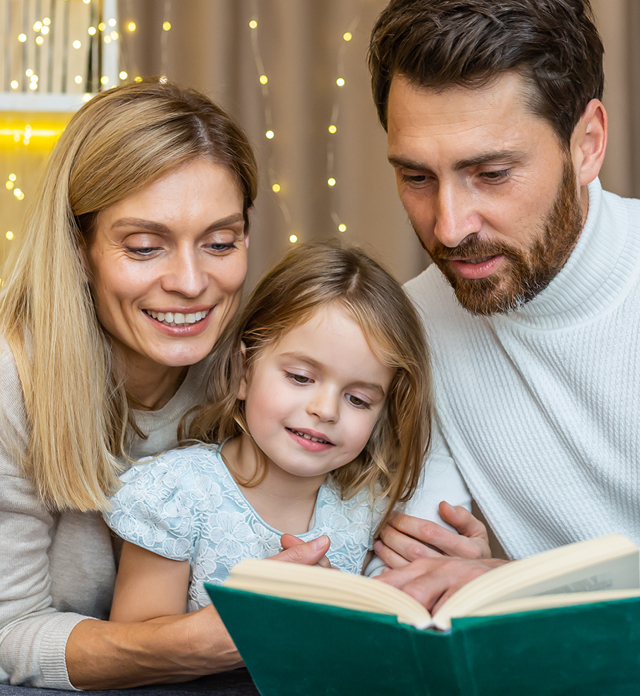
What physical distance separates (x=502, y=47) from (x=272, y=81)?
4.10 ft

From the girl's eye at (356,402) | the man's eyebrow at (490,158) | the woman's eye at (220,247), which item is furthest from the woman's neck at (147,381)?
the man's eyebrow at (490,158)

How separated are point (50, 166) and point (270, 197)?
113 centimetres

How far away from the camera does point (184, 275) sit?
1229 mm

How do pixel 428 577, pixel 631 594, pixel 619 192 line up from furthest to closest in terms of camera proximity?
1. pixel 619 192
2. pixel 428 577
3. pixel 631 594

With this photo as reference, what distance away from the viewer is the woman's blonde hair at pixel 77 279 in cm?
122

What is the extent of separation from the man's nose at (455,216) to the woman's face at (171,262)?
0.36 meters

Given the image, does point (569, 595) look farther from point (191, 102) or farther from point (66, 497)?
point (191, 102)

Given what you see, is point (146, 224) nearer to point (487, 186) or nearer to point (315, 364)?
point (315, 364)

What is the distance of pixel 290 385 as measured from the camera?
1.24m

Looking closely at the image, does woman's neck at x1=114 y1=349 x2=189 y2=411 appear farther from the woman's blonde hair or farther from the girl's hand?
the girl's hand

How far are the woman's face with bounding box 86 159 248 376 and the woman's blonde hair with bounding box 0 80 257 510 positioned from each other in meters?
0.03

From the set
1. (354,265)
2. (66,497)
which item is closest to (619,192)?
Answer: (354,265)

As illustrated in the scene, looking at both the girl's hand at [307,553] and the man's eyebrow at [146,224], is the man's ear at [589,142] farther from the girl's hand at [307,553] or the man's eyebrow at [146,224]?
the girl's hand at [307,553]

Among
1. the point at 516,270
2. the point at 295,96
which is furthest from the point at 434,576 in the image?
the point at 295,96
